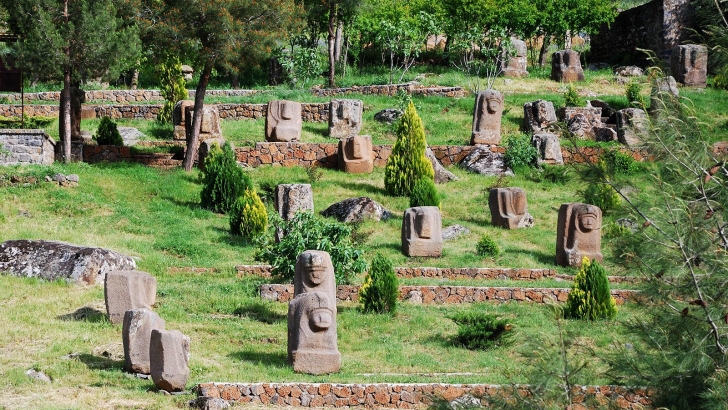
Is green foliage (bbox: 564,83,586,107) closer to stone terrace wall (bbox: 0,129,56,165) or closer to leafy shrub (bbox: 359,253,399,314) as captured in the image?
stone terrace wall (bbox: 0,129,56,165)

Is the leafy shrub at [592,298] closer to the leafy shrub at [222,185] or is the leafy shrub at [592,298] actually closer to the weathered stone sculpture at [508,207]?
the weathered stone sculpture at [508,207]

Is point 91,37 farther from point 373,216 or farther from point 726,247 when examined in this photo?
point 726,247

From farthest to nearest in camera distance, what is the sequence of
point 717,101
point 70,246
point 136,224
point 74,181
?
point 717,101 < point 74,181 < point 136,224 < point 70,246

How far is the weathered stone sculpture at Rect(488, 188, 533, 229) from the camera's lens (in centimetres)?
2250

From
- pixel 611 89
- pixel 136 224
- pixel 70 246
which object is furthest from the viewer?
pixel 611 89

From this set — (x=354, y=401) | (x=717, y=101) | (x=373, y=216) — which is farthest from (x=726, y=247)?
(x=717, y=101)

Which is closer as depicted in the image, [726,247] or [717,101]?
[726,247]

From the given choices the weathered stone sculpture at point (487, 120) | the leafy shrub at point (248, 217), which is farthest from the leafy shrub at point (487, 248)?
the weathered stone sculpture at point (487, 120)

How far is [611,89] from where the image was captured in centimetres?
3581

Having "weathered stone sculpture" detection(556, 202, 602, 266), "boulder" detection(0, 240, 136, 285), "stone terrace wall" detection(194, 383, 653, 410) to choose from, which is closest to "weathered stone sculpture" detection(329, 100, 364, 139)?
"weathered stone sculpture" detection(556, 202, 602, 266)

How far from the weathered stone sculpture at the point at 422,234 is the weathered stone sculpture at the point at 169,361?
8251 mm

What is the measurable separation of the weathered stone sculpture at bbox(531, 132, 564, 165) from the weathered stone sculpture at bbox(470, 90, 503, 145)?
1.28 metres

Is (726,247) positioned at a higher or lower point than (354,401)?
higher

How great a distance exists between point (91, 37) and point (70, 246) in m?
8.63
